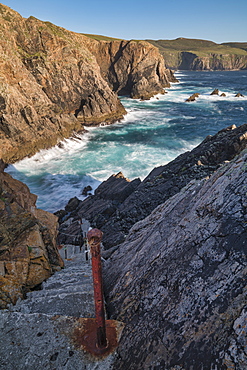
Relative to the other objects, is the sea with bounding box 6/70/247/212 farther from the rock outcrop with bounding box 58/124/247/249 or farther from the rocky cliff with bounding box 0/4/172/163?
the rock outcrop with bounding box 58/124/247/249

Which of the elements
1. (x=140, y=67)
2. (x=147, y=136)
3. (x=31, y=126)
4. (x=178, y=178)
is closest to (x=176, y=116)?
(x=147, y=136)

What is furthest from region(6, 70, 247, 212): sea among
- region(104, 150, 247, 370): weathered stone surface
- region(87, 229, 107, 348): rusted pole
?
region(87, 229, 107, 348): rusted pole

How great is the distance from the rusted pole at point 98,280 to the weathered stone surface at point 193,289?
0.45m

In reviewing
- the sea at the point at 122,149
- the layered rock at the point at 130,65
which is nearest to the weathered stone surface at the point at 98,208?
the sea at the point at 122,149

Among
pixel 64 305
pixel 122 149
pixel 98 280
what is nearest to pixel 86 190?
pixel 122 149

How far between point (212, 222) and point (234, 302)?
68.5 inches

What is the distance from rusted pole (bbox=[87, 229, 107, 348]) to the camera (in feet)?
12.0

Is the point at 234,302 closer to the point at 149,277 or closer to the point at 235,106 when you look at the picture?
the point at 149,277

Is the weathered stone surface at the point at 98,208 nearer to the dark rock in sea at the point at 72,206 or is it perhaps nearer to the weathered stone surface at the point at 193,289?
the dark rock in sea at the point at 72,206

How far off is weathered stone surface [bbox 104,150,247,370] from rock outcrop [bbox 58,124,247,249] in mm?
7351

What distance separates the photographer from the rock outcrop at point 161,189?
13.8m

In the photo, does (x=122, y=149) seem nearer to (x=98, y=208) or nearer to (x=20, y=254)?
(x=98, y=208)

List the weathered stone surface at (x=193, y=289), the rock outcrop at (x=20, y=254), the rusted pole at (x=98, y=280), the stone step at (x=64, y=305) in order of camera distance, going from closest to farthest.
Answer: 1. the weathered stone surface at (x=193, y=289)
2. the rusted pole at (x=98, y=280)
3. the stone step at (x=64, y=305)
4. the rock outcrop at (x=20, y=254)

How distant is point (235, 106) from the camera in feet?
216
